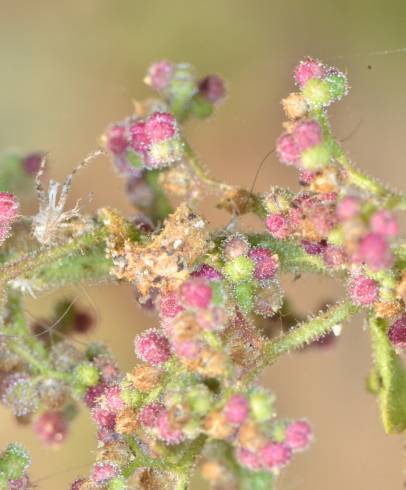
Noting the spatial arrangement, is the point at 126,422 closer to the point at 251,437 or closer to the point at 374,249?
the point at 251,437

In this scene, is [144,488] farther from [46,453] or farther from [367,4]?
[367,4]

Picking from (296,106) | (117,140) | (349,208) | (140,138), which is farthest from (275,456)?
(117,140)

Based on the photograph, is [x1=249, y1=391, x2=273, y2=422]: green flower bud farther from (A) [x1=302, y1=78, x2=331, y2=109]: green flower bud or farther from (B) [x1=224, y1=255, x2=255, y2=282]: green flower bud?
Result: (A) [x1=302, y1=78, x2=331, y2=109]: green flower bud

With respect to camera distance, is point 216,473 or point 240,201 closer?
point 216,473

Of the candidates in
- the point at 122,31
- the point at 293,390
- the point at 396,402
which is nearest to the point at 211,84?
the point at 396,402

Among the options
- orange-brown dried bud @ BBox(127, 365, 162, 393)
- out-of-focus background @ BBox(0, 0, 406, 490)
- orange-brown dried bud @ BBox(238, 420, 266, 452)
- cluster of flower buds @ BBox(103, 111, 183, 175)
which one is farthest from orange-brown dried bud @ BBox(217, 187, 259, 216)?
out-of-focus background @ BBox(0, 0, 406, 490)

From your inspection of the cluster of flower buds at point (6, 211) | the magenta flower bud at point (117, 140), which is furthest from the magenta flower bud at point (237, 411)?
the magenta flower bud at point (117, 140)
